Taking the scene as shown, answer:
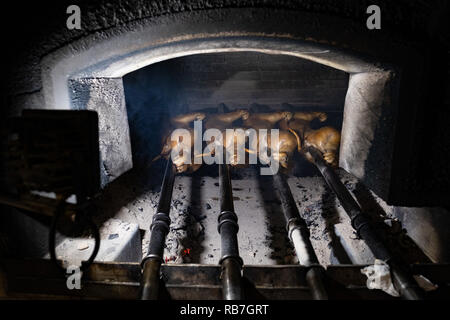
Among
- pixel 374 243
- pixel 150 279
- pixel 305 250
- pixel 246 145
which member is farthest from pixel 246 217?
pixel 150 279

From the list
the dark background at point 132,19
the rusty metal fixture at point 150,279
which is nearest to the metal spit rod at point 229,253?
the rusty metal fixture at point 150,279

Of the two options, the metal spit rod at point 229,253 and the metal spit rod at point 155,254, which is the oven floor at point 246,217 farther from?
the metal spit rod at point 229,253

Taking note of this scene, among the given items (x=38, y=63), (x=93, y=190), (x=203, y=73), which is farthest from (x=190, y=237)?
(x=203, y=73)

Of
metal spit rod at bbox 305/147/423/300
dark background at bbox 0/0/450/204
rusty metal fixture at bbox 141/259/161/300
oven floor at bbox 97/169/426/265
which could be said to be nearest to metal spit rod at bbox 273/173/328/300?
metal spit rod at bbox 305/147/423/300

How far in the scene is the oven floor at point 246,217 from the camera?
355 centimetres

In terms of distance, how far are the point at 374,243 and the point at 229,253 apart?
→ 140cm

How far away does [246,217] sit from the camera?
14.0 ft

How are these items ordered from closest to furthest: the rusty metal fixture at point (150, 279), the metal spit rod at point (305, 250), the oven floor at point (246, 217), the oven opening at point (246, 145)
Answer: the rusty metal fixture at point (150, 279) < the metal spit rod at point (305, 250) < the oven floor at point (246, 217) < the oven opening at point (246, 145)

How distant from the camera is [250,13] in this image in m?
2.18

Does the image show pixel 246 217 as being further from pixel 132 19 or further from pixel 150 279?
pixel 132 19

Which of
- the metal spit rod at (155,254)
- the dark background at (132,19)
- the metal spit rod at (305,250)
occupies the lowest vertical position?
the metal spit rod at (305,250)

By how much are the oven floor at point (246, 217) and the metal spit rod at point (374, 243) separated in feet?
1.49

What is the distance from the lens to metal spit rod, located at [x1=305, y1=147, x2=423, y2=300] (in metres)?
2.13

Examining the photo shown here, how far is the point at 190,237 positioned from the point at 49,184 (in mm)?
2398
